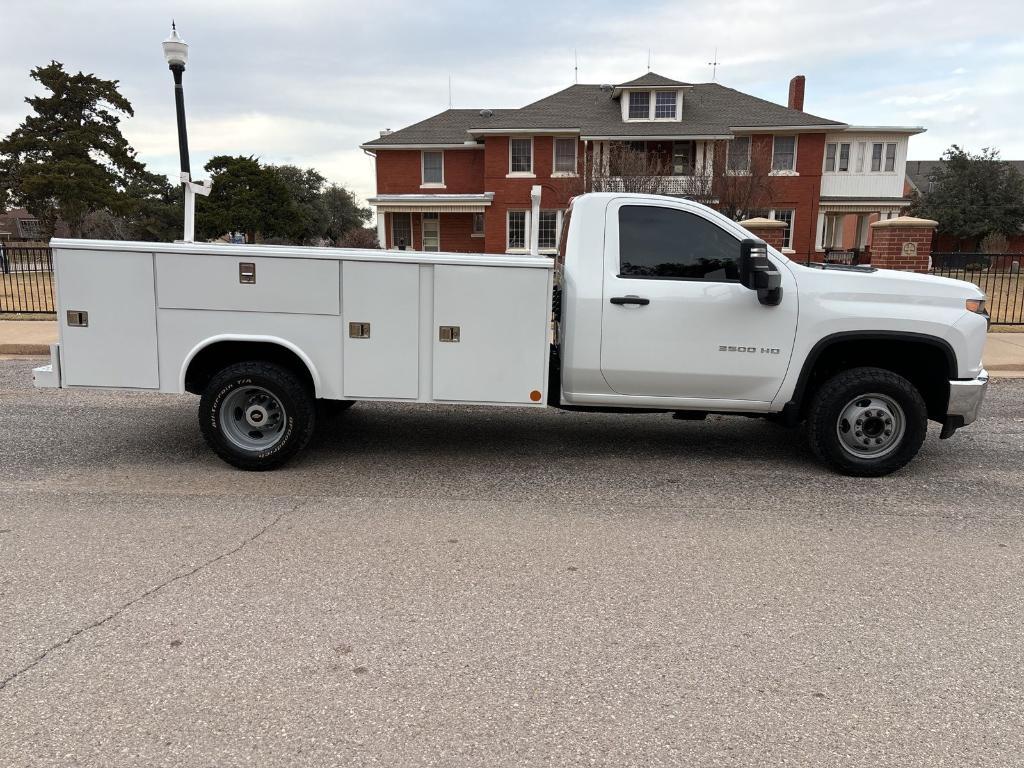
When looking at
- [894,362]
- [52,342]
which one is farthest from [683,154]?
[894,362]

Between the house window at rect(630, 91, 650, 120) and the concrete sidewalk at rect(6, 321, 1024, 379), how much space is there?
82.5ft

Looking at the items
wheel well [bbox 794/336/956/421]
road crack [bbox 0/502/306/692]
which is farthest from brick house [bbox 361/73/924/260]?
road crack [bbox 0/502/306/692]

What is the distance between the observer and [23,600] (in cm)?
378

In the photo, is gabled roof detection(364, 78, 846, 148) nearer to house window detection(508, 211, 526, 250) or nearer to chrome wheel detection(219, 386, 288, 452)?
house window detection(508, 211, 526, 250)

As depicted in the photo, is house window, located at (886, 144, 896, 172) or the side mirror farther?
house window, located at (886, 144, 896, 172)

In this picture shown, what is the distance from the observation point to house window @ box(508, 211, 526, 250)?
121 ft

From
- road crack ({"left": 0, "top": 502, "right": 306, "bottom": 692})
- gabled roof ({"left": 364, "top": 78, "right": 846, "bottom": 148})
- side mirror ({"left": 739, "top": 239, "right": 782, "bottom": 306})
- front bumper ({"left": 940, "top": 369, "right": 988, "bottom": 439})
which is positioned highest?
gabled roof ({"left": 364, "top": 78, "right": 846, "bottom": 148})

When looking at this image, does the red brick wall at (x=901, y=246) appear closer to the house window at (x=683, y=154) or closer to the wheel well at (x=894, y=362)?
the wheel well at (x=894, y=362)

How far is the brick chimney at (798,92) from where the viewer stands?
1618 inches

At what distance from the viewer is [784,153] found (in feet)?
118

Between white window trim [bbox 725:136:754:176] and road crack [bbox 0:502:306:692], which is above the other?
white window trim [bbox 725:136:754:176]

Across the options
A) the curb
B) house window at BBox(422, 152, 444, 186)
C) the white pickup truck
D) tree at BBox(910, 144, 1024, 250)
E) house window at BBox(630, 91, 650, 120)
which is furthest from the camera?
tree at BBox(910, 144, 1024, 250)

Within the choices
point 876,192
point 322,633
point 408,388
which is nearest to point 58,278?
point 408,388

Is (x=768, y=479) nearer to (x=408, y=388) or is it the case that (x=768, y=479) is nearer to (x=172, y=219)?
(x=408, y=388)
